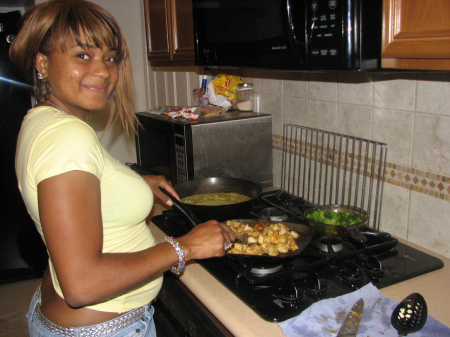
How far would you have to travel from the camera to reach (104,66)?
0.85 m

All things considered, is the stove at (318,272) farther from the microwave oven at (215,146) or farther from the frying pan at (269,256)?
the microwave oven at (215,146)

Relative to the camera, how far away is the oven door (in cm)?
99

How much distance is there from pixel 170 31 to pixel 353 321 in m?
1.48

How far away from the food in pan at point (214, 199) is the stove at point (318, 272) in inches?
13.0

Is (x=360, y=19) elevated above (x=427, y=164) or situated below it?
above

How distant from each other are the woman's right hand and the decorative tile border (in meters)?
0.64

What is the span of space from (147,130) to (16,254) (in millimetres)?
1443

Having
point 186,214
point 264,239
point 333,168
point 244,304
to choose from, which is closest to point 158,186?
point 186,214

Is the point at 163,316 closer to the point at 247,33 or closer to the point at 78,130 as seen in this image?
the point at 78,130

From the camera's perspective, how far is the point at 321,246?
1.16 metres

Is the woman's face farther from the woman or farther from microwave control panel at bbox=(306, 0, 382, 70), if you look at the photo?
microwave control panel at bbox=(306, 0, 382, 70)

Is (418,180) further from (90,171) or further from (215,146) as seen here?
(90,171)

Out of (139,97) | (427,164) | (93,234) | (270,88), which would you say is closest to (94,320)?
(93,234)

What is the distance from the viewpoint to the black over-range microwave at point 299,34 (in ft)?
2.95
